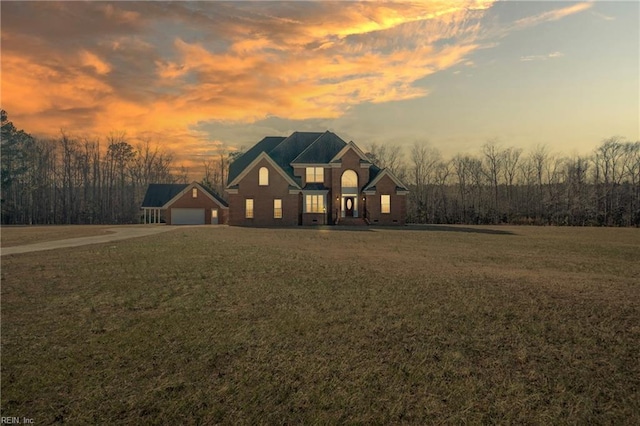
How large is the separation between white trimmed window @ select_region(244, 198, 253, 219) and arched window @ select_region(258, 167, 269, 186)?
7.41ft

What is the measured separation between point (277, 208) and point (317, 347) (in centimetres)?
3704

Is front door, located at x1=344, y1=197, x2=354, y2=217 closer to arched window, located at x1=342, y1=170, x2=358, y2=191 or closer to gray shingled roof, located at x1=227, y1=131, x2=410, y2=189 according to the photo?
arched window, located at x1=342, y1=170, x2=358, y2=191

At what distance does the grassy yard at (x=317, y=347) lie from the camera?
4.65 meters

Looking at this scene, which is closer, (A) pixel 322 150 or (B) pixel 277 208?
(B) pixel 277 208

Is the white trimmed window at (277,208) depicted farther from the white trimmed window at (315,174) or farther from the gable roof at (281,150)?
the white trimmed window at (315,174)

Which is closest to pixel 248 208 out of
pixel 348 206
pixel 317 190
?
pixel 317 190

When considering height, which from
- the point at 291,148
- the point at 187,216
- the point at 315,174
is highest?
the point at 291,148

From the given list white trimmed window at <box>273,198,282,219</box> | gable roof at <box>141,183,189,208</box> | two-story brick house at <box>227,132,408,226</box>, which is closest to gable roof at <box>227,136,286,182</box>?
two-story brick house at <box>227,132,408,226</box>

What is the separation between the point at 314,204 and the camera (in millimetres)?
43750

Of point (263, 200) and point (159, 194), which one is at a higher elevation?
point (159, 194)

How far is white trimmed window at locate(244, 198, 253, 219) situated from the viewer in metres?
42.9

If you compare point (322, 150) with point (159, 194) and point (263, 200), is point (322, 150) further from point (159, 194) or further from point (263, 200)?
point (159, 194)

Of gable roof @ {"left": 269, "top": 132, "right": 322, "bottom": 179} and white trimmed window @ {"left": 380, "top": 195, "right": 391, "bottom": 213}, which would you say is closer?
white trimmed window @ {"left": 380, "top": 195, "right": 391, "bottom": 213}

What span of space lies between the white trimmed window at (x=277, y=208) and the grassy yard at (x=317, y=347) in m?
30.5
